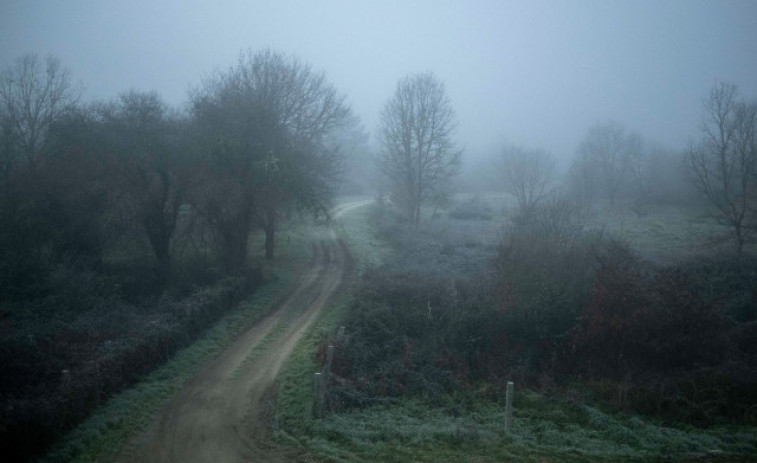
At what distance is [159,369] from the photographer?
17.7m

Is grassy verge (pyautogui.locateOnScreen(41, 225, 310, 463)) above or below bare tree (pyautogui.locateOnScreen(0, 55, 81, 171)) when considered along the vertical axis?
below

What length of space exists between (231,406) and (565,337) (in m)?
13.5

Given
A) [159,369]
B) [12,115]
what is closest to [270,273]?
[159,369]

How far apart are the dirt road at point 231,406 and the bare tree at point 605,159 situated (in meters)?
61.6

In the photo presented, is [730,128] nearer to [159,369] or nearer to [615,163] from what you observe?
[159,369]

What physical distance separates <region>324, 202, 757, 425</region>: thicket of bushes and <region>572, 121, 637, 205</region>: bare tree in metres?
52.1

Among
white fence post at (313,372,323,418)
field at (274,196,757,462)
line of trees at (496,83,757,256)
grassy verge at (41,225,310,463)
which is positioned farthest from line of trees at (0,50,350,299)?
line of trees at (496,83,757,256)

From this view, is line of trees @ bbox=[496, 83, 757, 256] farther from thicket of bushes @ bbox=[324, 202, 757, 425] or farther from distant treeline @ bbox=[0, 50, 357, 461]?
distant treeline @ bbox=[0, 50, 357, 461]

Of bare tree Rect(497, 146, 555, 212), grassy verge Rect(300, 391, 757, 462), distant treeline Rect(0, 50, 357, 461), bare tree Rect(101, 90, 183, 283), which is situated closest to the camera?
grassy verge Rect(300, 391, 757, 462)

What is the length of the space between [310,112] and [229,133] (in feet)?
35.6

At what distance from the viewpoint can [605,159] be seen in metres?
78.4

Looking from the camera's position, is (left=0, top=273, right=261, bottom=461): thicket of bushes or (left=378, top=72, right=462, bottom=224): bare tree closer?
(left=0, top=273, right=261, bottom=461): thicket of bushes

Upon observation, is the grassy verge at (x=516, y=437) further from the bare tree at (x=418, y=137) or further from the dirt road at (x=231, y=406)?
the bare tree at (x=418, y=137)

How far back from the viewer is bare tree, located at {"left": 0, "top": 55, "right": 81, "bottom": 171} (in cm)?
3572
